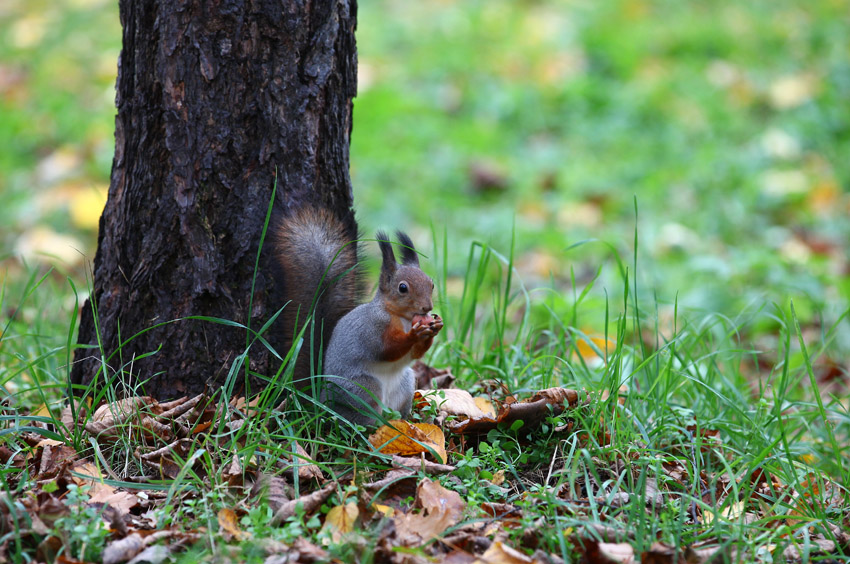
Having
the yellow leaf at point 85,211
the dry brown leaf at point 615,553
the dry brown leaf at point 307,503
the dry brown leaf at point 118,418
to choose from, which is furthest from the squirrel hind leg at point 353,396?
the yellow leaf at point 85,211

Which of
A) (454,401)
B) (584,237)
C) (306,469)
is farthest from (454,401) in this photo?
(584,237)

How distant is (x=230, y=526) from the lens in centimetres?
170

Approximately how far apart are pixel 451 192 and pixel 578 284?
1.17 m

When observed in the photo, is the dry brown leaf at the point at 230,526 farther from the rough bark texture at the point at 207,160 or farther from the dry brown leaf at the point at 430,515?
the rough bark texture at the point at 207,160

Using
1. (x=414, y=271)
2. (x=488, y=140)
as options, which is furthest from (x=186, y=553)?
(x=488, y=140)

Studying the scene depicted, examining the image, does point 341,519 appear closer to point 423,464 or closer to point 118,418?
point 423,464

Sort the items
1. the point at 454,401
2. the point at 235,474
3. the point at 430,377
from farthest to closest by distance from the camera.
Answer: the point at 430,377 < the point at 454,401 < the point at 235,474

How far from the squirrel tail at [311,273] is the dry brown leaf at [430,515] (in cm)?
45

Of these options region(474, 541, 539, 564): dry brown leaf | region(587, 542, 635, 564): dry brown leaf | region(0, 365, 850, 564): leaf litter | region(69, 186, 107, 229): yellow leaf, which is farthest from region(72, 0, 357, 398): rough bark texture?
region(69, 186, 107, 229): yellow leaf

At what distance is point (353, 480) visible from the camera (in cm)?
186

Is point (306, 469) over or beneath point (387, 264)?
beneath

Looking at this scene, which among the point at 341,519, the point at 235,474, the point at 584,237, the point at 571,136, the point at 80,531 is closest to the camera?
the point at 80,531

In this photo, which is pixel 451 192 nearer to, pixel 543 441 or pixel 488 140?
pixel 488 140

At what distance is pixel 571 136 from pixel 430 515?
444cm
